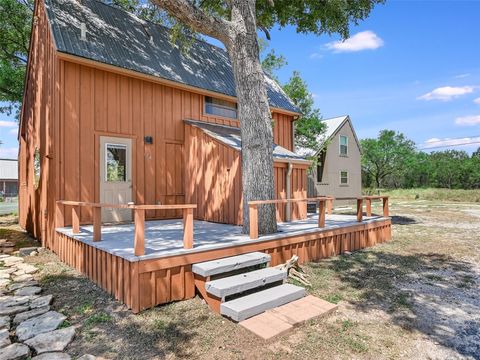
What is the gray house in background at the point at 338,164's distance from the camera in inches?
787

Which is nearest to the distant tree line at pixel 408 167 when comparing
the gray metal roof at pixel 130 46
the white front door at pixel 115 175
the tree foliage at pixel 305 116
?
the tree foliage at pixel 305 116

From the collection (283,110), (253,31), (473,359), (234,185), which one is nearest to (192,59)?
(283,110)

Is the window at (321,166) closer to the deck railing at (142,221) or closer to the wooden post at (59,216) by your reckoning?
the wooden post at (59,216)

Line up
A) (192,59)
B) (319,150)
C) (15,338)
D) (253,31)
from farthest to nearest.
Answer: (319,150), (192,59), (253,31), (15,338)

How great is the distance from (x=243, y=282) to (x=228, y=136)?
207 inches

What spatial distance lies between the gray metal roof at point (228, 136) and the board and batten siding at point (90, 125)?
36 cm

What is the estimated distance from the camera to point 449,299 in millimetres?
4410

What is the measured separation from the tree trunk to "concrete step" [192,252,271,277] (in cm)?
111

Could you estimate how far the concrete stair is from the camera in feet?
12.2

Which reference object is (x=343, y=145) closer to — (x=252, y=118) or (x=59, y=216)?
(x=252, y=118)

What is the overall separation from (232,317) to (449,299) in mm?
3222

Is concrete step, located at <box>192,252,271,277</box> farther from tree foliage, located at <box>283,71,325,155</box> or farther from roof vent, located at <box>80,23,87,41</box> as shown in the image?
tree foliage, located at <box>283,71,325,155</box>

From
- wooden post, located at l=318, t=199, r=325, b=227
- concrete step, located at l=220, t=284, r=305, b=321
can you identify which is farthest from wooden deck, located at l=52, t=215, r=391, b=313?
concrete step, located at l=220, t=284, r=305, b=321

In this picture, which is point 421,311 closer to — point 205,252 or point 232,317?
point 232,317
